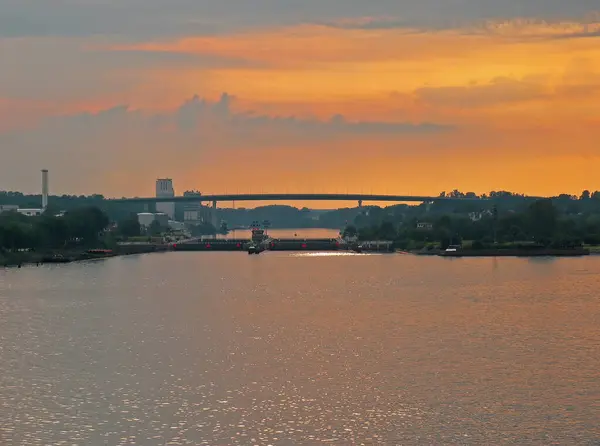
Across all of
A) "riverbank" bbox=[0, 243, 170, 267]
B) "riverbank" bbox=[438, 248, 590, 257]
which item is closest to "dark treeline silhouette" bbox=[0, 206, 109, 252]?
"riverbank" bbox=[0, 243, 170, 267]

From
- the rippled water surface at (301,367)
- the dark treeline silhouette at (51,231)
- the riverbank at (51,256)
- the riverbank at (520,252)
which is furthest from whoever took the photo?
the riverbank at (520,252)

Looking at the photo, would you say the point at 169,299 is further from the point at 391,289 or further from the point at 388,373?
the point at 388,373

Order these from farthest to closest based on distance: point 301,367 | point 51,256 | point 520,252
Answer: point 520,252 → point 51,256 → point 301,367

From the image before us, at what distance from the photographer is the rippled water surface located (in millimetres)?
37344

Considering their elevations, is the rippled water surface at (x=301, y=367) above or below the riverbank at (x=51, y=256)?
below

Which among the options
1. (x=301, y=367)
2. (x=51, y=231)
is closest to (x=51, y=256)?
(x=51, y=231)

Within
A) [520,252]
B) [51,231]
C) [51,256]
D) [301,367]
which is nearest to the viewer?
[301,367]

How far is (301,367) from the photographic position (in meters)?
48.9

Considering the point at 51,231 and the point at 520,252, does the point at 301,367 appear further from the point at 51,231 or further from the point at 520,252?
the point at 51,231

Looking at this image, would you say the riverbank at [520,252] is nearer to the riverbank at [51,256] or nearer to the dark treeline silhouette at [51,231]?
the riverbank at [51,256]

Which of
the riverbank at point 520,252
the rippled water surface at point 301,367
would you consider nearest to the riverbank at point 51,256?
the rippled water surface at point 301,367

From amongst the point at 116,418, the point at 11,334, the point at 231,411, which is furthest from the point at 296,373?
the point at 11,334

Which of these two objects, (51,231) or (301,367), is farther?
(51,231)

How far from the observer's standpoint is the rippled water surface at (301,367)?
3734 cm
